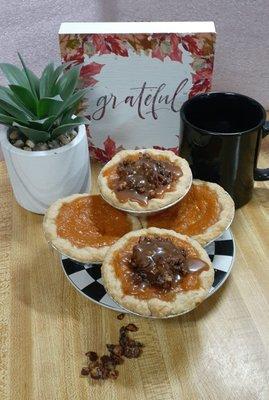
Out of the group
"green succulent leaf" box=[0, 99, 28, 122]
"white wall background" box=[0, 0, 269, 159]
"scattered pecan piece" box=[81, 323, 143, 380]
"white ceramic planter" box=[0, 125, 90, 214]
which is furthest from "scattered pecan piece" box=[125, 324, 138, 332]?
"white wall background" box=[0, 0, 269, 159]

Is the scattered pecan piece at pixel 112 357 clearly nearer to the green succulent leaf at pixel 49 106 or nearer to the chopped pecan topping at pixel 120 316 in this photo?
the chopped pecan topping at pixel 120 316

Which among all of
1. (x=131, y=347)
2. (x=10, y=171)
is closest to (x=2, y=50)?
(x=10, y=171)

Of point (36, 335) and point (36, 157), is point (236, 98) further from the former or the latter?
point (36, 335)

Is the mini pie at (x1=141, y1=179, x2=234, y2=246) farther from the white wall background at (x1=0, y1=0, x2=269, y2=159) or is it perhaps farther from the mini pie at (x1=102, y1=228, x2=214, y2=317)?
the white wall background at (x1=0, y1=0, x2=269, y2=159)

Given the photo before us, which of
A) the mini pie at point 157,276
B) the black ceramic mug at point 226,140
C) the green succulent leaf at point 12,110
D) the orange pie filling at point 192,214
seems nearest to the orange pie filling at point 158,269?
the mini pie at point 157,276

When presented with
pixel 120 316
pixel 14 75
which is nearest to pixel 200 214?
pixel 120 316

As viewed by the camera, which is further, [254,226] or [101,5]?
[101,5]

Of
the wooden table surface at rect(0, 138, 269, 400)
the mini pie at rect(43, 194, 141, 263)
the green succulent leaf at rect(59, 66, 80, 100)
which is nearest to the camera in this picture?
the wooden table surface at rect(0, 138, 269, 400)

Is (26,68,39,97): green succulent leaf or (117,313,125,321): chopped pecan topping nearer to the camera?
(117,313,125,321): chopped pecan topping
